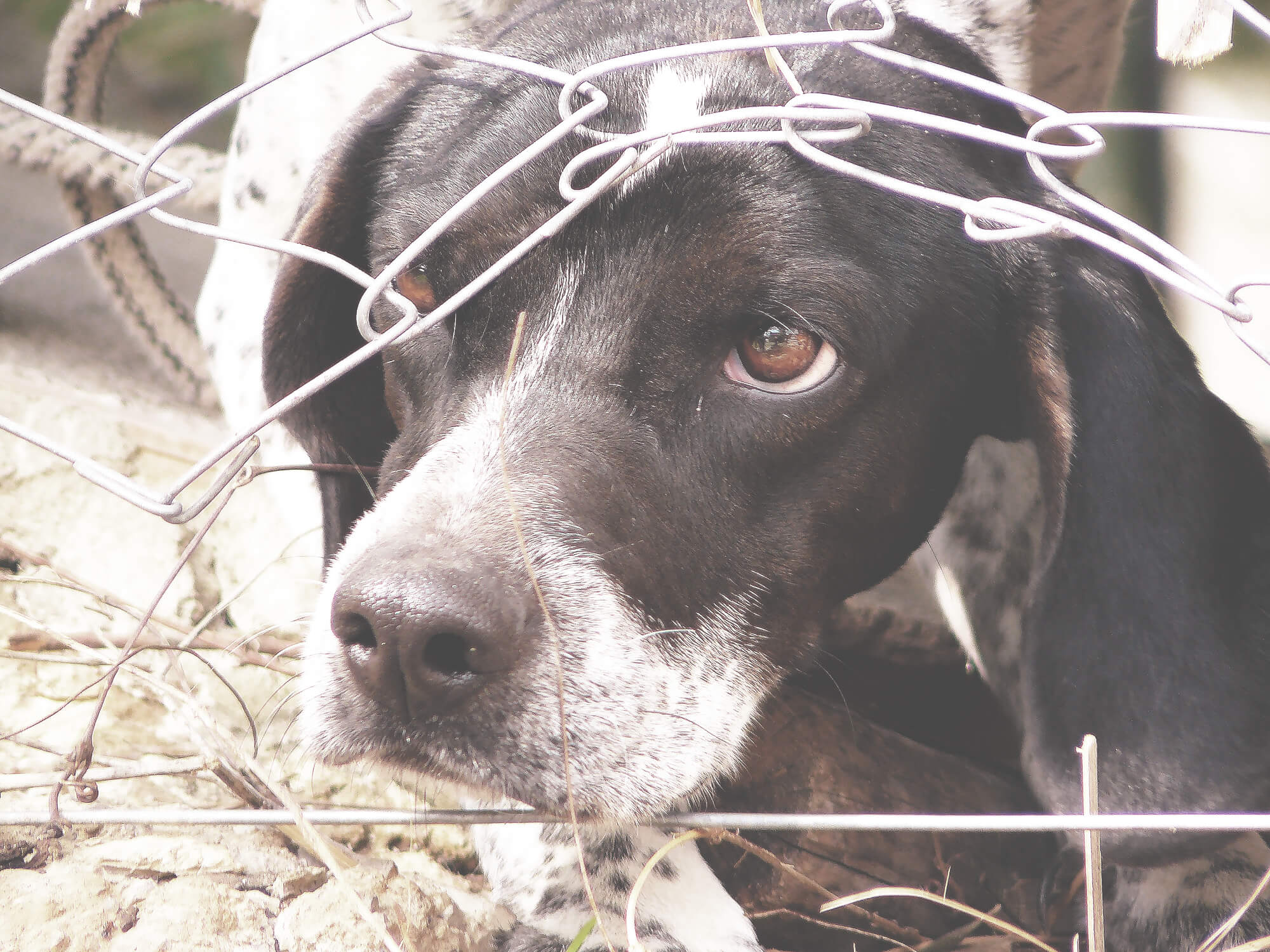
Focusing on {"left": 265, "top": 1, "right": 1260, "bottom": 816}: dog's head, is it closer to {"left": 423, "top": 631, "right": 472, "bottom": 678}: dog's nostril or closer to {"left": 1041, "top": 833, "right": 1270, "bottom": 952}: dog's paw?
{"left": 423, "top": 631, "right": 472, "bottom": 678}: dog's nostril

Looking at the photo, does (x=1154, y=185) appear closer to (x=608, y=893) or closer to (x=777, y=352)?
(x=777, y=352)

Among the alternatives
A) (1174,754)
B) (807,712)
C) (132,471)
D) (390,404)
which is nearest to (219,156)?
(132,471)

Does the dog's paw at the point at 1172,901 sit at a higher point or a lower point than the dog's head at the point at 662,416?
Result: lower

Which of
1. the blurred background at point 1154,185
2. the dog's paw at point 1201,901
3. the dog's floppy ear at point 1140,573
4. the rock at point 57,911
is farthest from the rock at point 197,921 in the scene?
the blurred background at point 1154,185

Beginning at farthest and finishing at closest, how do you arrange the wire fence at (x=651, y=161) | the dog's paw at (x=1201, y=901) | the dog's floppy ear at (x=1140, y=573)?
the dog's paw at (x=1201, y=901)
the dog's floppy ear at (x=1140, y=573)
the wire fence at (x=651, y=161)

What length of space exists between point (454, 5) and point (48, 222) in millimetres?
3088

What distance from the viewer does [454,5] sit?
3232 mm

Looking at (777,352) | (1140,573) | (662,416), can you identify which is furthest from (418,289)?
(1140,573)

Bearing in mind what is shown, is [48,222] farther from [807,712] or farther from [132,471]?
[807,712]

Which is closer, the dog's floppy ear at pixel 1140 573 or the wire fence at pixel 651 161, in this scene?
the wire fence at pixel 651 161

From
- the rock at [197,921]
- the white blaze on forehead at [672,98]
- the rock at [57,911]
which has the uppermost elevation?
the white blaze on forehead at [672,98]

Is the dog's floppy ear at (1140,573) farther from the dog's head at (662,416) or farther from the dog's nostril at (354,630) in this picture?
the dog's nostril at (354,630)

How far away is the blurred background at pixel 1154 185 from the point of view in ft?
15.9

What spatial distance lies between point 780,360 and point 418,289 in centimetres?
61
